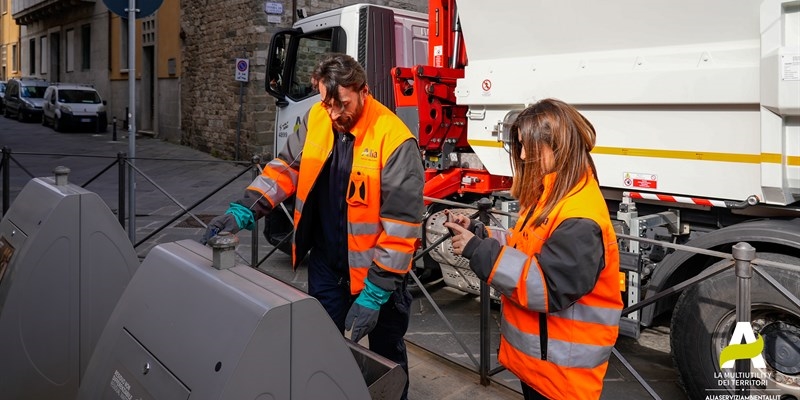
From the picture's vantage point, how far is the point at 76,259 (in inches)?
112

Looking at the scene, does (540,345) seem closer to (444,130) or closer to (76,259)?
(76,259)

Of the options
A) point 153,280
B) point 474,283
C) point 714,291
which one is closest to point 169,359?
point 153,280

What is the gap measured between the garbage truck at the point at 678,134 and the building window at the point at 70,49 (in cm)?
2578

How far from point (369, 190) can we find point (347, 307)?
58 cm

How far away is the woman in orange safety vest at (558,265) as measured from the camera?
1928 mm

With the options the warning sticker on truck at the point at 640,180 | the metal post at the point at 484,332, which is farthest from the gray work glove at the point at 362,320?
the warning sticker on truck at the point at 640,180

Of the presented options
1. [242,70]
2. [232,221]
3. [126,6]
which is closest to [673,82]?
[232,221]

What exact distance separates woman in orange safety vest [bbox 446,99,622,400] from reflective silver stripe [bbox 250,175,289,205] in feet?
3.52

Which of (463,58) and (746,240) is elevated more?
(463,58)

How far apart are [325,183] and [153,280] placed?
3.38ft

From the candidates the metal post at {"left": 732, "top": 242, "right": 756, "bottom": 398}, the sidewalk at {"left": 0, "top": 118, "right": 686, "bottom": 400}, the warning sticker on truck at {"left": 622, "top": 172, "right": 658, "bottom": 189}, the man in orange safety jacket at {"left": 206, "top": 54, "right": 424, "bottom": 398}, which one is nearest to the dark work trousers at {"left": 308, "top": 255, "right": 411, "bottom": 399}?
the man in orange safety jacket at {"left": 206, "top": 54, "right": 424, "bottom": 398}

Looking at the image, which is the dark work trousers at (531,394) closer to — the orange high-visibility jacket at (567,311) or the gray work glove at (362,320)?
the orange high-visibility jacket at (567,311)

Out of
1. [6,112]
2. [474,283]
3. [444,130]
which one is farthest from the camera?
[6,112]
